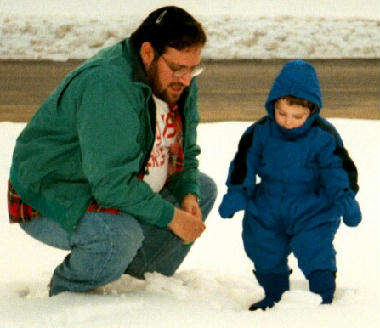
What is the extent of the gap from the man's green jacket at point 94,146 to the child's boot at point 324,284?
1.27 ft

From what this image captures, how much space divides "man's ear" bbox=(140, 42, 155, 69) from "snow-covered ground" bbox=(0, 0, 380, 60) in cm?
364

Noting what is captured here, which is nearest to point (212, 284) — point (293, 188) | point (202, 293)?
point (202, 293)

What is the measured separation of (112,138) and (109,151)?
30 mm

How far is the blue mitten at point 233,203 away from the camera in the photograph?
1.88 m

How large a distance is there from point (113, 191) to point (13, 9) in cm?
436

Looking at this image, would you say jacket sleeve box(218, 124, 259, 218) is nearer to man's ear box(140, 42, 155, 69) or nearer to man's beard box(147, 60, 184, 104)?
man's beard box(147, 60, 184, 104)

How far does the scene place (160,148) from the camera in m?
1.96

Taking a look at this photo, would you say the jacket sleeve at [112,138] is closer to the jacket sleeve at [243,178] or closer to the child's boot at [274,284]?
the jacket sleeve at [243,178]

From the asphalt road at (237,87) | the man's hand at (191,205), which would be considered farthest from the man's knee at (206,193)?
the asphalt road at (237,87)

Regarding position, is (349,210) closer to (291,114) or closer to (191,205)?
(291,114)

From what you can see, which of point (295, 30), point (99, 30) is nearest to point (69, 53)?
point (99, 30)

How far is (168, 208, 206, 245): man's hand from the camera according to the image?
1821mm

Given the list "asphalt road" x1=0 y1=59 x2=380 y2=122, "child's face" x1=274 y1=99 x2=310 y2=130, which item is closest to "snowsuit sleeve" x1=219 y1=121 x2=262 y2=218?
"child's face" x1=274 y1=99 x2=310 y2=130

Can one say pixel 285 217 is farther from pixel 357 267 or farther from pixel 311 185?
pixel 357 267
